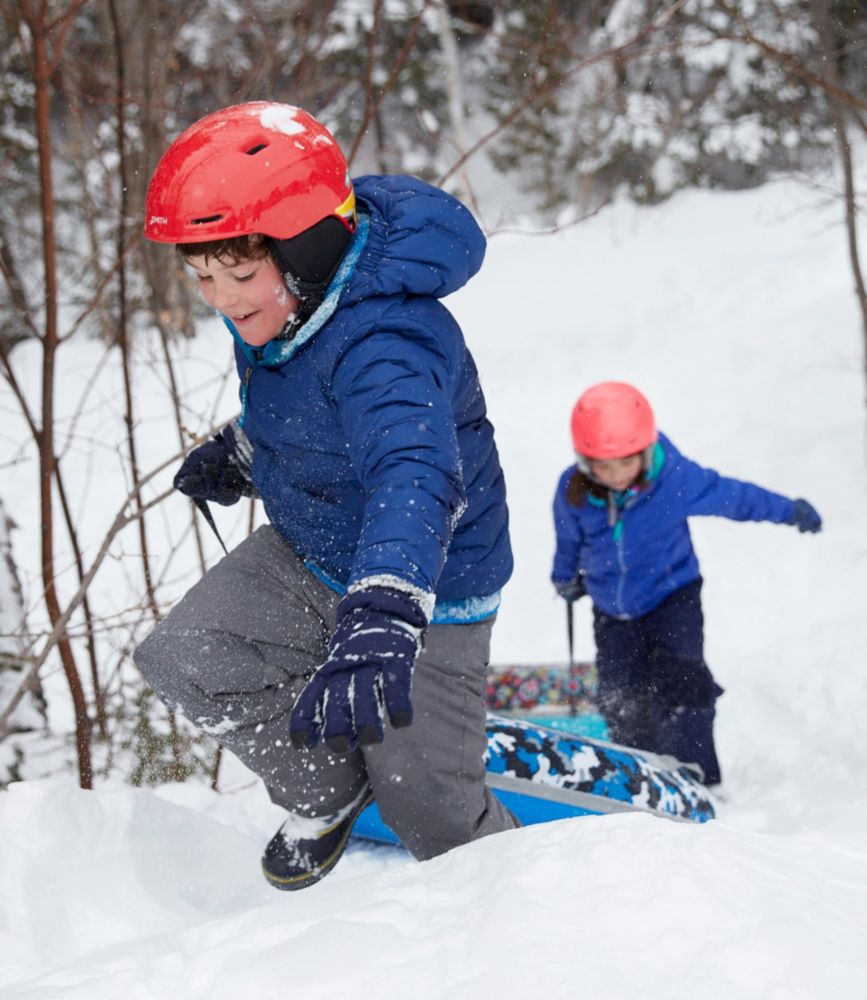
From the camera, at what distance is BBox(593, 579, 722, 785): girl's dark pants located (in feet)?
Answer: 14.0

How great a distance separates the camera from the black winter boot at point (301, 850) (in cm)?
254

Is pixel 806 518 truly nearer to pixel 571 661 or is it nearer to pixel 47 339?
pixel 571 661

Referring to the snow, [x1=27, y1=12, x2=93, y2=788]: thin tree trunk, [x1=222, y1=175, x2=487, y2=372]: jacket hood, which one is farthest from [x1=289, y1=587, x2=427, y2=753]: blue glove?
[x1=27, y1=12, x2=93, y2=788]: thin tree trunk

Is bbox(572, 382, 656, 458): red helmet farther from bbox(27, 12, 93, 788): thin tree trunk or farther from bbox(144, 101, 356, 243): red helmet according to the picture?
bbox(144, 101, 356, 243): red helmet

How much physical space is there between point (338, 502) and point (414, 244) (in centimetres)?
58

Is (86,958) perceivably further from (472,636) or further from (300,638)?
(472,636)

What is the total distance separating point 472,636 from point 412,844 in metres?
0.51

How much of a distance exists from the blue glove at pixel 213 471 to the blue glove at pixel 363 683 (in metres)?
1.23

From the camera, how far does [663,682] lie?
172 inches

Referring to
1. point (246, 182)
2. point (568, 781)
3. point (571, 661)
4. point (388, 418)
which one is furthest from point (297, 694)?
Answer: point (571, 661)

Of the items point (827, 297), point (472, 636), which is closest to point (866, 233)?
point (827, 297)

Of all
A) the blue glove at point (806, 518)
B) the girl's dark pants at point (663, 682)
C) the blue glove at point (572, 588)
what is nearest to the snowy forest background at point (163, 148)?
the blue glove at point (572, 588)

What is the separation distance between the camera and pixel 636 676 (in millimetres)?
4469

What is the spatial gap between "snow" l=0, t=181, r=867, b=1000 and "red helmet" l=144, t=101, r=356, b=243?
1.29 m
